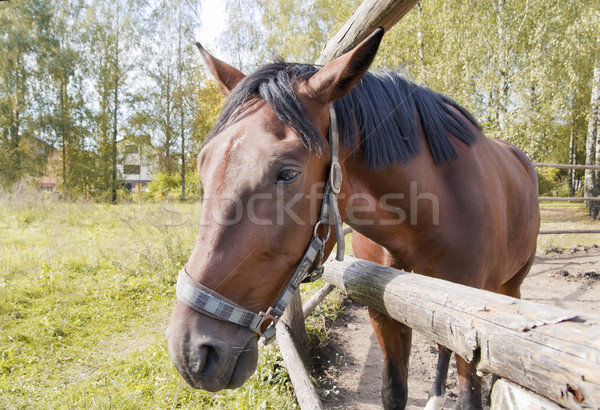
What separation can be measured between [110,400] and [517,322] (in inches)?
105

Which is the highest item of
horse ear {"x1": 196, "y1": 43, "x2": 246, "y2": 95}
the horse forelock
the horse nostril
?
horse ear {"x1": 196, "y1": 43, "x2": 246, "y2": 95}

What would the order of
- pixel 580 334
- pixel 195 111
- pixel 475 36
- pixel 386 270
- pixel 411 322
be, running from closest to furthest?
pixel 580 334
pixel 411 322
pixel 386 270
pixel 475 36
pixel 195 111

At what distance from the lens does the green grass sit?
2.62m

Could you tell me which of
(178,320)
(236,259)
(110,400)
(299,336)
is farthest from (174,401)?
(236,259)

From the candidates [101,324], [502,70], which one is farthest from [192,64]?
[101,324]

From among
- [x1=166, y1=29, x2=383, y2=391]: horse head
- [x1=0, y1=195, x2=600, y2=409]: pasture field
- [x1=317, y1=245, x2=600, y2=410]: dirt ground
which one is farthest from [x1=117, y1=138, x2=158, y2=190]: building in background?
[x1=166, y1=29, x2=383, y2=391]: horse head

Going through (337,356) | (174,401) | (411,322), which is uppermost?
(411,322)

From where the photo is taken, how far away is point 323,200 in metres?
1.42

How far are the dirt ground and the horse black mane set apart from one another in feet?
7.39

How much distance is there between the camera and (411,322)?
1.41m

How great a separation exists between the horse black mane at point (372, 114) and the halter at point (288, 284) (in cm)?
12

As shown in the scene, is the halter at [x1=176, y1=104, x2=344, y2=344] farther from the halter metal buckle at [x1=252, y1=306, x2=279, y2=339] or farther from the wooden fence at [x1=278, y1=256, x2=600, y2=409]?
the wooden fence at [x1=278, y1=256, x2=600, y2=409]

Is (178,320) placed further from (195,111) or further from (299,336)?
(195,111)

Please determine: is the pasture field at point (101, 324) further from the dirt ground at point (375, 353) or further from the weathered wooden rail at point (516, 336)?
the weathered wooden rail at point (516, 336)
